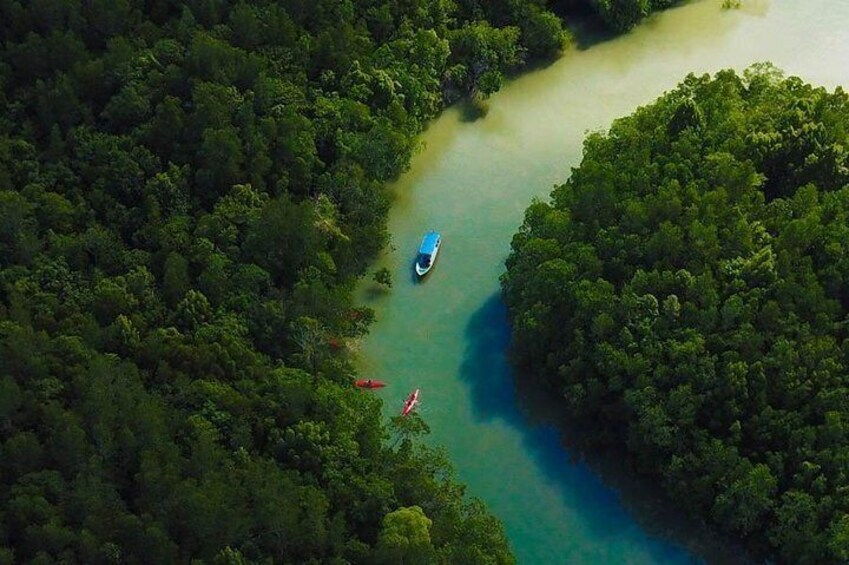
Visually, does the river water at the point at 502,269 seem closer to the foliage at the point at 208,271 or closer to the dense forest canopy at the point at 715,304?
the dense forest canopy at the point at 715,304

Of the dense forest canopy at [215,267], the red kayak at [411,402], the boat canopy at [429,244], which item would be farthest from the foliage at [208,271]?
the boat canopy at [429,244]

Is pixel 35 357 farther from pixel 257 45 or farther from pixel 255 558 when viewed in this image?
pixel 257 45

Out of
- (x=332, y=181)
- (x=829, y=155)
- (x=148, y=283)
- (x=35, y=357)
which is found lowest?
(x=35, y=357)

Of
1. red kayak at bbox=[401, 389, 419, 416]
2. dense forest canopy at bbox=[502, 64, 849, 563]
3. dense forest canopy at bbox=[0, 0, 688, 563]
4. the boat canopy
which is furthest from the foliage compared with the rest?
dense forest canopy at bbox=[502, 64, 849, 563]

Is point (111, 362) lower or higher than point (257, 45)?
lower

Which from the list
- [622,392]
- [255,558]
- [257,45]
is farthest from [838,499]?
[257,45]

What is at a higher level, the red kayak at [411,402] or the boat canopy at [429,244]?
the boat canopy at [429,244]

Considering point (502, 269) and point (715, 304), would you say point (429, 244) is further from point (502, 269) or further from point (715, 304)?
point (715, 304)
